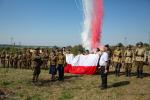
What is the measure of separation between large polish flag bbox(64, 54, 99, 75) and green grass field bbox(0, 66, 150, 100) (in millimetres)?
1805

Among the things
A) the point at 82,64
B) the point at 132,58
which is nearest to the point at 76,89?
the point at 132,58

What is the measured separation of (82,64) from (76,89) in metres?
5.70

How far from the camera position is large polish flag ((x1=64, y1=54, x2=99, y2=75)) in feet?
65.1

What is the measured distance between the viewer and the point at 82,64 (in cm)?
2038

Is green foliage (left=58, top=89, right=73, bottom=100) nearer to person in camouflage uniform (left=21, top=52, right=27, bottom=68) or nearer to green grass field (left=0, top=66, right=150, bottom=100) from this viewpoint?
green grass field (left=0, top=66, right=150, bottom=100)

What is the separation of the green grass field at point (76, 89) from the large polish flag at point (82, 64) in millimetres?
1805

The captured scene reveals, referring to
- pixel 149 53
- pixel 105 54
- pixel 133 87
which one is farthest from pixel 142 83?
pixel 149 53

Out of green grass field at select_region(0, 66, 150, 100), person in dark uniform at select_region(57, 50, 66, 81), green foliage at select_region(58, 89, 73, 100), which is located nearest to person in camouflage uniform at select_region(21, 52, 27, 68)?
green grass field at select_region(0, 66, 150, 100)

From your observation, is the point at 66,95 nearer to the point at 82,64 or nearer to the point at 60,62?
the point at 60,62

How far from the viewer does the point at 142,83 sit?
1586 cm

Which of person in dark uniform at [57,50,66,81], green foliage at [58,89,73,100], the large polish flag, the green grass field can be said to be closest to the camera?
green foliage at [58,89,73,100]

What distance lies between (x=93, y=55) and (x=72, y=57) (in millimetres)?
1765

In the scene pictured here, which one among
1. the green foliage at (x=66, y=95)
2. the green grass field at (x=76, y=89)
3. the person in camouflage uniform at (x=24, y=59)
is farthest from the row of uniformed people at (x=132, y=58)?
the person in camouflage uniform at (x=24, y=59)

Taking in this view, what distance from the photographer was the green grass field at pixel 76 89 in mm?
12867
